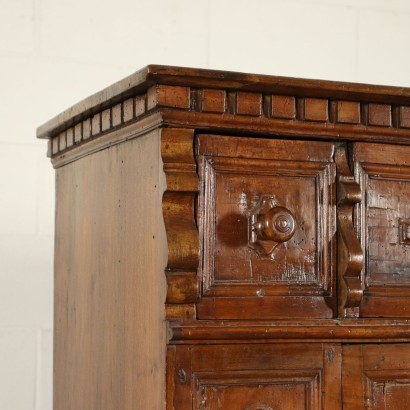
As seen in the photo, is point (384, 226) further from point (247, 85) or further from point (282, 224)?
point (247, 85)

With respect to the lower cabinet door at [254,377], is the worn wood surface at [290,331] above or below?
above

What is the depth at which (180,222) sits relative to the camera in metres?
1.43

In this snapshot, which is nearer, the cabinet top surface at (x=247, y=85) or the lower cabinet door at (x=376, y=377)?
the cabinet top surface at (x=247, y=85)

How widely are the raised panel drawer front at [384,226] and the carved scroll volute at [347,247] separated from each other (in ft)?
0.07

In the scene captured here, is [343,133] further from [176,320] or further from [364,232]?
[176,320]

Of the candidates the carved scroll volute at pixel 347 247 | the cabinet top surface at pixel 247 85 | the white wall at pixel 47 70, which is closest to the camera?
the cabinet top surface at pixel 247 85

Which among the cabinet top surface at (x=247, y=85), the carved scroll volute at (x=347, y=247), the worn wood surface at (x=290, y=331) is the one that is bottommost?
the worn wood surface at (x=290, y=331)

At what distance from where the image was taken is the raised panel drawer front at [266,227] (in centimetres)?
147

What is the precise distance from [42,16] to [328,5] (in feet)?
2.33

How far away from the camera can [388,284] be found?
1.57 meters

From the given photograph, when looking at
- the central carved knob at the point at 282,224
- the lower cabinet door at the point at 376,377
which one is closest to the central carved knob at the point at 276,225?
the central carved knob at the point at 282,224

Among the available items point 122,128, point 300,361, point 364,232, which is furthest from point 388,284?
point 122,128

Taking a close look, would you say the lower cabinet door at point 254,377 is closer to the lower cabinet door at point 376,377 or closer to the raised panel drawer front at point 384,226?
the lower cabinet door at point 376,377

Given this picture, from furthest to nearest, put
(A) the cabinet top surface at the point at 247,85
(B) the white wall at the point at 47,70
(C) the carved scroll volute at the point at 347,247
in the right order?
1. (B) the white wall at the point at 47,70
2. (C) the carved scroll volute at the point at 347,247
3. (A) the cabinet top surface at the point at 247,85
